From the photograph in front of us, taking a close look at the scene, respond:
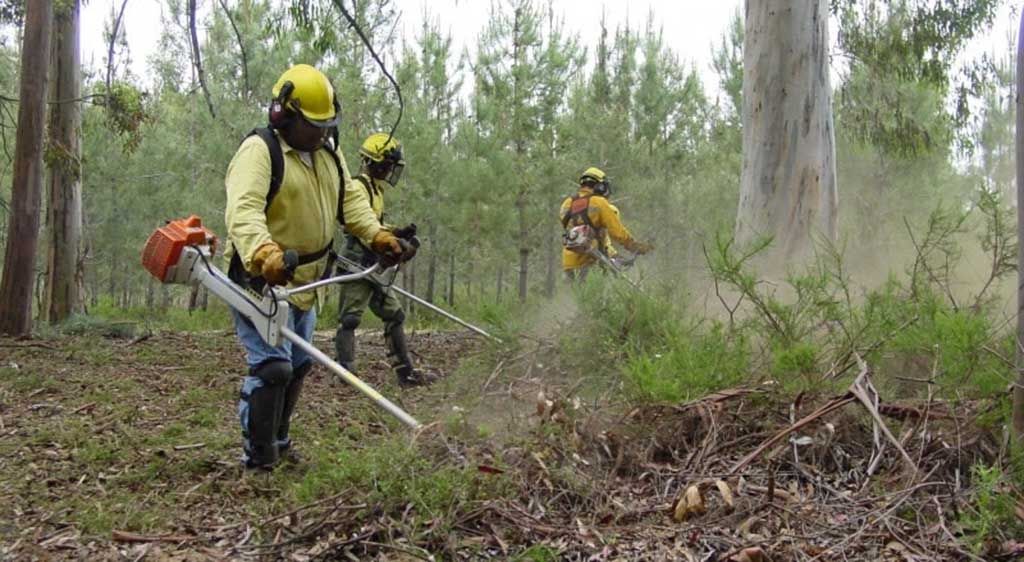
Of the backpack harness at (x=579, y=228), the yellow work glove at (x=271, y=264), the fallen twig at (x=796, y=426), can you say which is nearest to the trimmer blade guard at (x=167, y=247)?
the yellow work glove at (x=271, y=264)

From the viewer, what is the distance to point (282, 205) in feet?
12.8

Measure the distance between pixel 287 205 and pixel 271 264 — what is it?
0.65 metres

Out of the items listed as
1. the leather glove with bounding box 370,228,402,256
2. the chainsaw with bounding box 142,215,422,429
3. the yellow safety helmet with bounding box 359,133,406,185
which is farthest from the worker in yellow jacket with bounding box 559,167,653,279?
the chainsaw with bounding box 142,215,422,429

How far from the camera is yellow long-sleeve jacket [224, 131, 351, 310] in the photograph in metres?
3.60

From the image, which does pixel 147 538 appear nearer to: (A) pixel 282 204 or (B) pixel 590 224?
(A) pixel 282 204

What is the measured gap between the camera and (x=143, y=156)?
72.0 ft

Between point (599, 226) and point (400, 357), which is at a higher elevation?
point (599, 226)

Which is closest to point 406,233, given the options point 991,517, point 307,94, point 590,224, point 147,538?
point 307,94

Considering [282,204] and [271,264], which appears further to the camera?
[282,204]

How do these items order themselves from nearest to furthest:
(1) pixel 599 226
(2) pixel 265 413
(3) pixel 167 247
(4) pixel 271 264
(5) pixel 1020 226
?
1. (5) pixel 1020 226
2. (4) pixel 271 264
3. (3) pixel 167 247
4. (2) pixel 265 413
5. (1) pixel 599 226

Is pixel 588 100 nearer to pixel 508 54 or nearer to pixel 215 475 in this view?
pixel 508 54

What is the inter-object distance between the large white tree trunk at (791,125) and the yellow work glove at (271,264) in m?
4.30

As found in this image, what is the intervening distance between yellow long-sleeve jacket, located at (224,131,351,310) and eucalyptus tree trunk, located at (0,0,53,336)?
18.2 feet

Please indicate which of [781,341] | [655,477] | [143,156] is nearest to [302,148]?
[655,477]
